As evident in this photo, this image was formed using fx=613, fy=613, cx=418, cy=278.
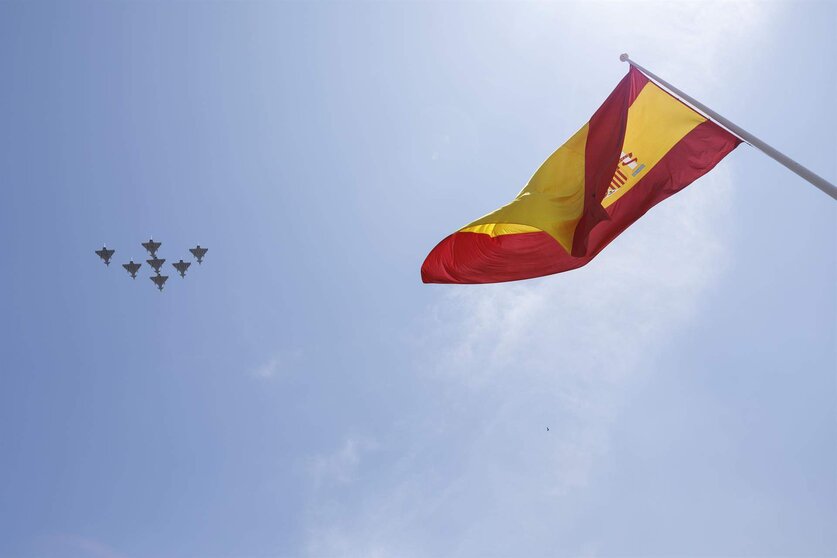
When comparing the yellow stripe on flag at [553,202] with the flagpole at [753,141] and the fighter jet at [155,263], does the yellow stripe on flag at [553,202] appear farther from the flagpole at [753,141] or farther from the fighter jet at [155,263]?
the fighter jet at [155,263]

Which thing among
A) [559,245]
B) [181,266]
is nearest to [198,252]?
[181,266]

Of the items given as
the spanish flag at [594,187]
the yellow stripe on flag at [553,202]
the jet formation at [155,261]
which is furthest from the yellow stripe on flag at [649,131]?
the jet formation at [155,261]

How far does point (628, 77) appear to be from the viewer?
33.0 feet

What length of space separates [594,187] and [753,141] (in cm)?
224

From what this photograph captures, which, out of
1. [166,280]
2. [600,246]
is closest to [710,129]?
[600,246]

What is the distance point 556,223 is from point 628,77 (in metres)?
2.83

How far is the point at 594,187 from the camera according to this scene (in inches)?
362

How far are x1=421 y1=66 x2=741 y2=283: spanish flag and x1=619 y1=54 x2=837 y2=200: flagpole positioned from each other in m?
0.35

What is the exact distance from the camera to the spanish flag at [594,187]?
9.48 meters

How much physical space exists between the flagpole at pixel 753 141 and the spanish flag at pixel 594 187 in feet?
1.13

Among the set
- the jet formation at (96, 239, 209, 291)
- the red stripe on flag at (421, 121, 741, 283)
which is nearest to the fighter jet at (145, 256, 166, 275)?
the jet formation at (96, 239, 209, 291)

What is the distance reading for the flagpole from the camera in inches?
304

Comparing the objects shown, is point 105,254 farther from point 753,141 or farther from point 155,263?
point 753,141

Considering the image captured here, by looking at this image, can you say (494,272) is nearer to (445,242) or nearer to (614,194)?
(445,242)
